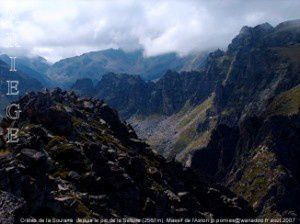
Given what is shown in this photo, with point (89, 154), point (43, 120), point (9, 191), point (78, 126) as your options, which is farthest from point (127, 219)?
point (78, 126)

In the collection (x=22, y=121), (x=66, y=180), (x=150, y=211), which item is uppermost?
(x=22, y=121)

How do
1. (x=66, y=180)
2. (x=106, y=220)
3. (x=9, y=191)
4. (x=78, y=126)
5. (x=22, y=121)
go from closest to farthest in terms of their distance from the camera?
(x=9, y=191) < (x=106, y=220) < (x=66, y=180) < (x=22, y=121) < (x=78, y=126)

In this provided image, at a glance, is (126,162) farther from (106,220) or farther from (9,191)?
(9,191)

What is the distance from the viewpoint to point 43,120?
15338 cm

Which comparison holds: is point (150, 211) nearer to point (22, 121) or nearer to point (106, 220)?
point (106, 220)

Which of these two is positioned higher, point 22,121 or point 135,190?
point 22,121

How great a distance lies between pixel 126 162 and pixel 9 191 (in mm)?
59845

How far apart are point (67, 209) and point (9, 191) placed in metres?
13.0

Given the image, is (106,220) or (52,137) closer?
(106,220)

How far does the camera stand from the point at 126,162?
15362cm

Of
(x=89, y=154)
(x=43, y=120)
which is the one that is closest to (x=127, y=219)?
(x=89, y=154)

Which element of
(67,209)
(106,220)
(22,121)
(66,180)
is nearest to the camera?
(67,209)

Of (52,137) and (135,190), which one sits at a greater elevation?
(52,137)

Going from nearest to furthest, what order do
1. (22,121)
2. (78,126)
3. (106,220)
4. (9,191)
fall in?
1. (9,191)
2. (106,220)
3. (22,121)
4. (78,126)
